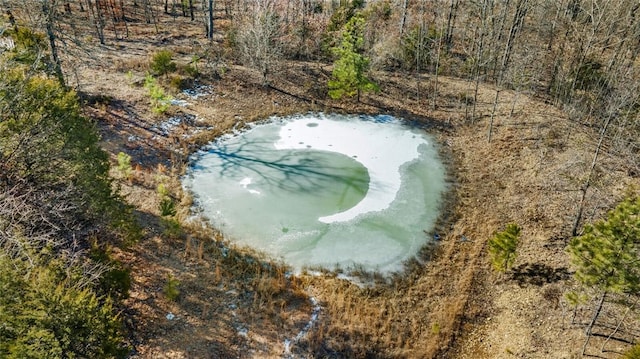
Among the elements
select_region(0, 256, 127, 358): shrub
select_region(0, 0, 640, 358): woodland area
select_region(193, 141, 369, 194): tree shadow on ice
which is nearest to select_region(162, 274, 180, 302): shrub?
select_region(0, 0, 640, 358): woodland area

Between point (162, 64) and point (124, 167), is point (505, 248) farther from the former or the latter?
point (162, 64)

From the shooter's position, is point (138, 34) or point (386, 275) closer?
point (386, 275)

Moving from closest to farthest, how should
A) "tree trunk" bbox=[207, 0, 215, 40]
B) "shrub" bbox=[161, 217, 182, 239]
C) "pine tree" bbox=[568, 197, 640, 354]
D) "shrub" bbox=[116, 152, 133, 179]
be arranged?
"pine tree" bbox=[568, 197, 640, 354]
"shrub" bbox=[161, 217, 182, 239]
"shrub" bbox=[116, 152, 133, 179]
"tree trunk" bbox=[207, 0, 215, 40]

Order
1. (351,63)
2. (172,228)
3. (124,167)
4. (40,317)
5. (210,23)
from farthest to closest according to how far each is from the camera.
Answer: (210,23) → (351,63) → (124,167) → (172,228) → (40,317)

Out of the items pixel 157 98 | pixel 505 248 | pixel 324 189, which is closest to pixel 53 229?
pixel 324 189

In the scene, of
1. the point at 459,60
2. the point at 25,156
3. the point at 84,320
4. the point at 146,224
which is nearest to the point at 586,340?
the point at 84,320

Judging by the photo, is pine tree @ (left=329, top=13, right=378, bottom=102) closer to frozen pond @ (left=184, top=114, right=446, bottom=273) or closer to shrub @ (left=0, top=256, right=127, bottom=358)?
frozen pond @ (left=184, top=114, right=446, bottom=273)

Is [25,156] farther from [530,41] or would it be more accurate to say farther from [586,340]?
[530,41]
